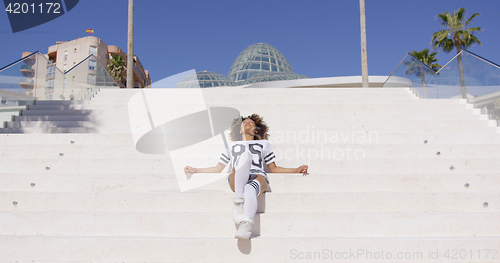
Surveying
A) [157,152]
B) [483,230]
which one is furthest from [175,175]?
[483,230]

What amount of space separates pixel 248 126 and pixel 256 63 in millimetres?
33911

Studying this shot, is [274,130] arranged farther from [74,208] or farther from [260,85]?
[260,85]

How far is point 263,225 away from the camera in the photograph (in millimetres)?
2469

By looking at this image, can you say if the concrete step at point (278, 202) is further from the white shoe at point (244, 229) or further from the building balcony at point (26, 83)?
the building balcony at point (26, 83)

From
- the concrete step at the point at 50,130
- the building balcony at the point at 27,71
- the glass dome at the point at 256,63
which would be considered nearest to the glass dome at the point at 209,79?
the glass dome at the point at 256,63

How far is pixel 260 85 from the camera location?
25.2 metres

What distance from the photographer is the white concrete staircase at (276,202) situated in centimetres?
227

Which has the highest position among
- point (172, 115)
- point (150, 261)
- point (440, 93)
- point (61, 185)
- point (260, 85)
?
point (260, 85)

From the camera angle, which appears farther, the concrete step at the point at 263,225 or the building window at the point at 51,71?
the building window at the point at 51,71

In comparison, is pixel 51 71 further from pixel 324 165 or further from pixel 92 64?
pixel 324 165

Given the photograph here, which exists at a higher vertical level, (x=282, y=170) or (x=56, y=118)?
(x=56, y=118)

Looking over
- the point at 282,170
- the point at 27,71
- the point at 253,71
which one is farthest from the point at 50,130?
the point at 253,71

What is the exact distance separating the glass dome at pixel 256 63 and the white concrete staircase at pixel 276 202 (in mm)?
28975

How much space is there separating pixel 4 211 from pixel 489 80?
255 inches
